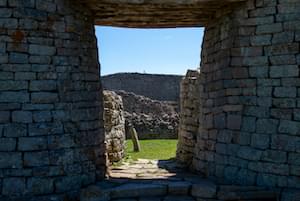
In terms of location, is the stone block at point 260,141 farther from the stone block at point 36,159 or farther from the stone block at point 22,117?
the stone block at point 22,117

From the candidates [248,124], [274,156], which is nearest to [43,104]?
[248,124]

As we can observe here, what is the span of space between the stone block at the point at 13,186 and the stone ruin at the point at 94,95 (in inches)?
0.5

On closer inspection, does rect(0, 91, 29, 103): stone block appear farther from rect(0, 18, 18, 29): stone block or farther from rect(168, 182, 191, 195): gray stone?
rect(168, 182, 191, 195): gray stone

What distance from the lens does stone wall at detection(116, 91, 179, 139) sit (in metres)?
17.5

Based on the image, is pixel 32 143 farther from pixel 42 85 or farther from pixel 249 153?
pixel 249 153

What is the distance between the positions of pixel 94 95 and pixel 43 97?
3.19 ft

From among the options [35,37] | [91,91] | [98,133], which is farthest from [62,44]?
[98,133]

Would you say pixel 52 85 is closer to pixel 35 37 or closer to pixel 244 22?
pixel 35 37

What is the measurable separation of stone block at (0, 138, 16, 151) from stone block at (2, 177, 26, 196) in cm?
42

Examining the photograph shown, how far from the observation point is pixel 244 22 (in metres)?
5.83

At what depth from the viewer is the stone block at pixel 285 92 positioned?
212 inches

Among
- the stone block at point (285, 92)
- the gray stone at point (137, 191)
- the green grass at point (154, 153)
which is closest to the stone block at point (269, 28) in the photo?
the stone block at point (285, 92)

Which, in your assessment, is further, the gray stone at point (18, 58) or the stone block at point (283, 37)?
the stone block at point (283, 37)

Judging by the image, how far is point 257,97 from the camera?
5.66m
